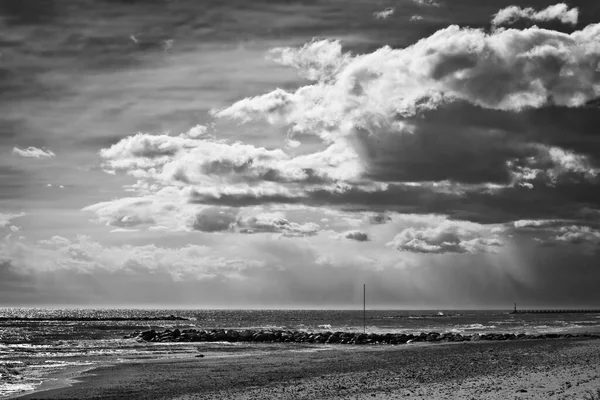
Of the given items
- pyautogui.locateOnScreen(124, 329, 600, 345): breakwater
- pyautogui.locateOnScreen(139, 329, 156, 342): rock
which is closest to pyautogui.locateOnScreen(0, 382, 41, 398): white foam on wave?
pyautogui.locateOnScreen(124, 329, 600, 345): breakwater

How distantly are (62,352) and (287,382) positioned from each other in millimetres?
33366

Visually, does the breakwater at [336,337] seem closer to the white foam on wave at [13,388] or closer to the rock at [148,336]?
the rock at [148,336]

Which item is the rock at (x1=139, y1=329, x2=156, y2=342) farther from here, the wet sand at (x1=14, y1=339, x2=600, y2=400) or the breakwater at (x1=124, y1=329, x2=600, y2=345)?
the wet sand at (x1=14, y1=339, x2=600, y2=400)

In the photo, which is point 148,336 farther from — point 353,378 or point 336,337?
point 353,378

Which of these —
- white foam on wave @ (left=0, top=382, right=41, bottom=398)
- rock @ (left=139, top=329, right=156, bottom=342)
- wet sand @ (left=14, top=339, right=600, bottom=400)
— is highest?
wet sand @ (left=14, top=339, right=600, bottom=400)

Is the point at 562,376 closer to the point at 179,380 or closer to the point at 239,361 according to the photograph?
the point at 179,380

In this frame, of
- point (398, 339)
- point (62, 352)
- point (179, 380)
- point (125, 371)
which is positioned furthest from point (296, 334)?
point (179, 380)

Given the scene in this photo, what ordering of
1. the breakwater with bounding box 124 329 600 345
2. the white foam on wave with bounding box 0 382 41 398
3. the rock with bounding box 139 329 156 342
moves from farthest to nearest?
the rock with bounding box 139 329 156 342
the breakwater with bounding box 124 329 600 345
the white foam on wave with bounding box 0 382 41 398

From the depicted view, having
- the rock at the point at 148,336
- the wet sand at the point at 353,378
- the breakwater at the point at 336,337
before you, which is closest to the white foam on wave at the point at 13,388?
the wet sand at the point at 353,378

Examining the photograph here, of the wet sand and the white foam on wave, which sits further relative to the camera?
the white foam on wave

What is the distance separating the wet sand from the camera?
73.8 feet

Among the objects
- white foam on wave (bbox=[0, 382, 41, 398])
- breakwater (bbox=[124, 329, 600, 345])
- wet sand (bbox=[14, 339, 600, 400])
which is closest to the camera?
wet sand (bbox=[14, 339, 600, 400])

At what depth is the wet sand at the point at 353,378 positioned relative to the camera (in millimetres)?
22484

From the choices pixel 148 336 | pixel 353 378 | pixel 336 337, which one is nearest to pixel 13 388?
pixel 353 378
